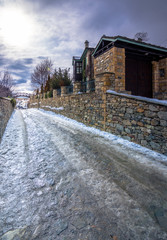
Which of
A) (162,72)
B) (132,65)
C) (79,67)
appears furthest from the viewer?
(79,67)

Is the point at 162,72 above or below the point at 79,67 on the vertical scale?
below

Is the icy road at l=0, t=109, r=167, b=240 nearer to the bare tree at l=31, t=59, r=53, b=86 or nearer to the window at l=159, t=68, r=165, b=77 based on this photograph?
the window at l=159, t=68, r=165, b=77

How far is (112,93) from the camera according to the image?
6152mm

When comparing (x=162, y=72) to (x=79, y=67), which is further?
(x=79, y=67)

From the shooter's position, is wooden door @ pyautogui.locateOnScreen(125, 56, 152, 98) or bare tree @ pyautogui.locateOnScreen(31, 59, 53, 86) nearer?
wooden door @ pyautogui.locateOnScreen(125, 56, 152, 98)

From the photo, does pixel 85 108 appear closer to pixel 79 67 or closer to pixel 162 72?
pixel 162 72

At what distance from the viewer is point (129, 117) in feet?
17.5

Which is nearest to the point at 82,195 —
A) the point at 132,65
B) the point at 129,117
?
the point at 129,117

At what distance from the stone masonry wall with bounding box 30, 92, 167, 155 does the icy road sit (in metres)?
0.65

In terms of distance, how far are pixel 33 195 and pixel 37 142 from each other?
9.65ft

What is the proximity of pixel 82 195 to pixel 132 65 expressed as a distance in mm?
8618

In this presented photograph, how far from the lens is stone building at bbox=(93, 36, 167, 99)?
7.31m

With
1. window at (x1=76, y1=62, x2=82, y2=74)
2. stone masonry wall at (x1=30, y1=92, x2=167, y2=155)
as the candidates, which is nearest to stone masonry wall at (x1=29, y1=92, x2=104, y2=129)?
stone masonry wall at (x1=30, y1=92, x2=167, y2=155)

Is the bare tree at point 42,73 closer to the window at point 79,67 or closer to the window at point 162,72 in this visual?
the window at point 79,67
